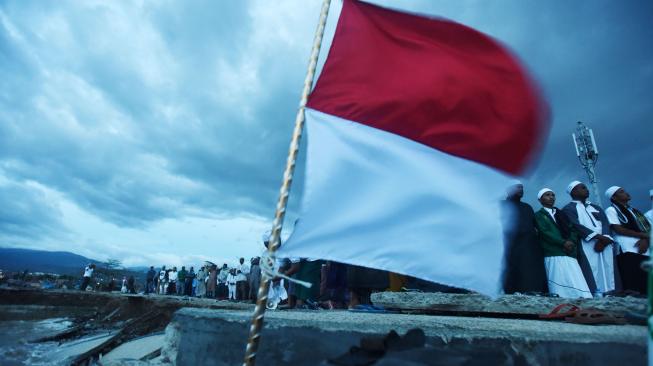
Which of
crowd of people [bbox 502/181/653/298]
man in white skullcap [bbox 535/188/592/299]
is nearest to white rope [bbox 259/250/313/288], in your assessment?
crowd of people [bbox 502/181/653/298]

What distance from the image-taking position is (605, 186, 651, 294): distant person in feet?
14.6

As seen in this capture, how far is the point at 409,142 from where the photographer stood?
2088 mm

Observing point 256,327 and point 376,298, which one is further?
point 376,298

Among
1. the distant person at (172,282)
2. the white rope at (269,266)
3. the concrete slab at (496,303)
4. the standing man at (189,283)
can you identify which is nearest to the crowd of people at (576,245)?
the concrete slab at (496,303)

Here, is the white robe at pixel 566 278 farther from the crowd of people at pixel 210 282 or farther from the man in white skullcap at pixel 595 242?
the crowd of people at pixel 210 282

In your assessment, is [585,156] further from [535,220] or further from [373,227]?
[373,227]

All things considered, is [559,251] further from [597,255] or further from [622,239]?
[622,239]

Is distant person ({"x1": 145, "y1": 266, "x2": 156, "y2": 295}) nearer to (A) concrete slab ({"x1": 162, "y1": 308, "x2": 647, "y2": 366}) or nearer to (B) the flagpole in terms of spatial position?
(A) concrete slab ({"x1": 162, "y1": 308, "x2": 647, "y2": 366})

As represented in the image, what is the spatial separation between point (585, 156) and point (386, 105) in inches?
856

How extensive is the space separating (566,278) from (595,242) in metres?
0.73

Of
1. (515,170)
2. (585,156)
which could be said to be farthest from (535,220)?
(585,156)

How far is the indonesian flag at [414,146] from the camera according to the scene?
6.22 feet

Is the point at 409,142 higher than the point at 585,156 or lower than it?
lower

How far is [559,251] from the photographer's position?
464 centimetres
